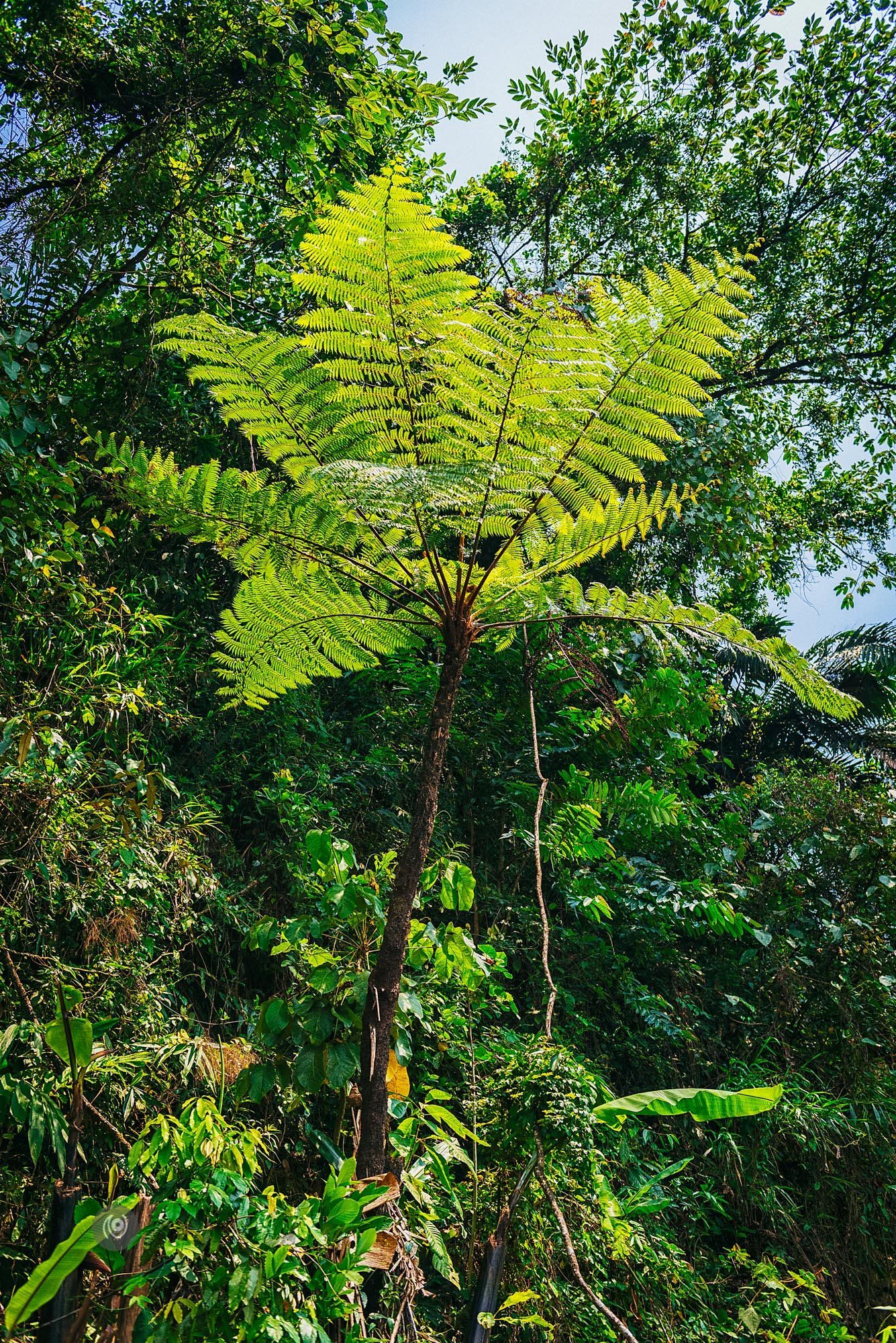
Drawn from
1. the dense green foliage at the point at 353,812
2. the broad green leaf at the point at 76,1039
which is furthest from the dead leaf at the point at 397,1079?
the broad green leaf at the point at 76,1039

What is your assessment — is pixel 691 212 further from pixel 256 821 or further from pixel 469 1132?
pixel 469 1132

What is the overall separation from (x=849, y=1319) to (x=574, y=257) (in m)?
7.69

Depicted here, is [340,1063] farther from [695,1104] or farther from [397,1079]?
[695,1104]

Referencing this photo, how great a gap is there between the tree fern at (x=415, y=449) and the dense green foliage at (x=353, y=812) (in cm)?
1

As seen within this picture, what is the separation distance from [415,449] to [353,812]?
221cm

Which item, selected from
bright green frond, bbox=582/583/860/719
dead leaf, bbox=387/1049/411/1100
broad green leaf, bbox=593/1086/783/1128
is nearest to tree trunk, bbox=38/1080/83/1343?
dead leaf, bbox=387/1049/411/1100

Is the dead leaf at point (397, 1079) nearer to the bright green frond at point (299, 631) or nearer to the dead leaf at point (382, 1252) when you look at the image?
the dead leaf at point (382, 1252)

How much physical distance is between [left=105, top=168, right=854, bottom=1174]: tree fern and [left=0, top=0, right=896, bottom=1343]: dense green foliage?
0.01 m

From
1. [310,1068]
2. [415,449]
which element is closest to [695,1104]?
[310,1068]

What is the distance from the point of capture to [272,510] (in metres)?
1.96

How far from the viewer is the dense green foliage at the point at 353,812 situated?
1884mm

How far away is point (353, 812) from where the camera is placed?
3807 mm

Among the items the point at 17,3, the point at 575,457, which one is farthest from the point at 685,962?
the point at 17,3

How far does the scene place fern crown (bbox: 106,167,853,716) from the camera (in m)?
1.83
